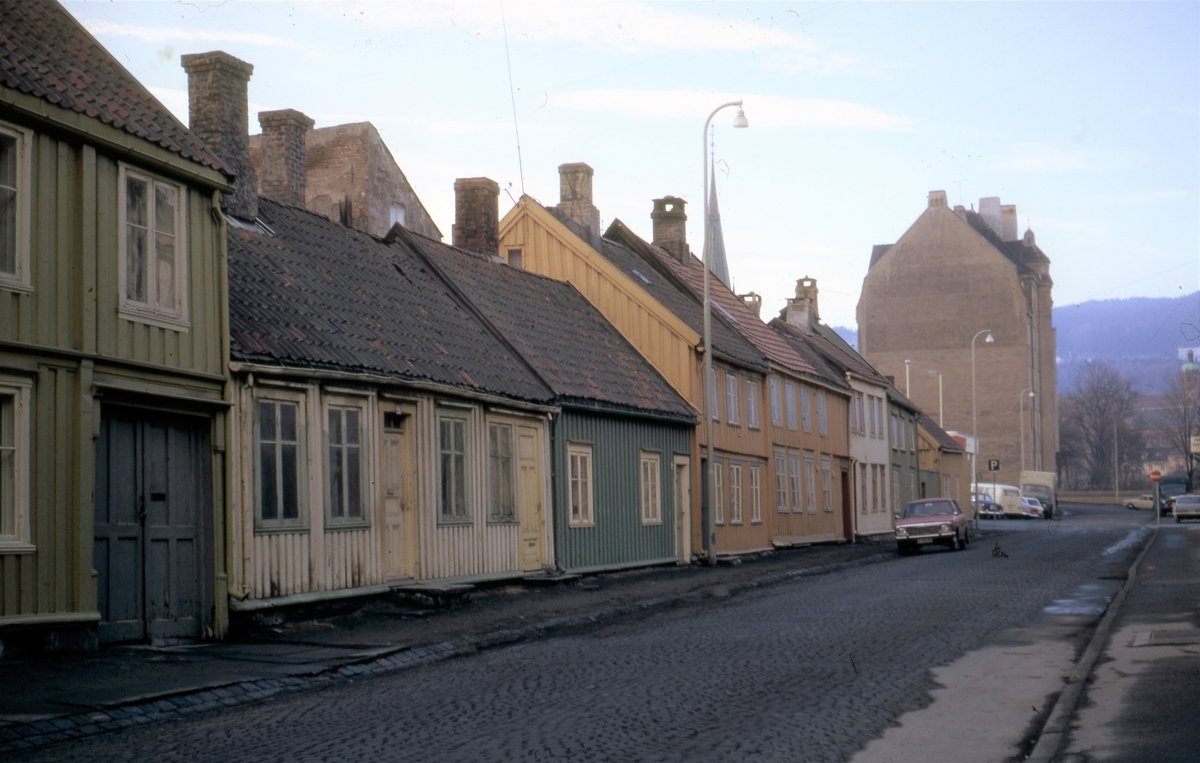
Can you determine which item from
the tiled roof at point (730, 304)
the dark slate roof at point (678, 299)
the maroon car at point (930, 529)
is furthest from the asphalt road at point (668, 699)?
the tiled roof at point (730, 304)

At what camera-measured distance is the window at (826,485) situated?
4212 centimetres

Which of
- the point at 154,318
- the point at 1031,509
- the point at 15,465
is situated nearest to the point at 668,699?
the point at 15,465

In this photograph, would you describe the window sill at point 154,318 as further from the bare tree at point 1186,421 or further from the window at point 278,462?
the bare tree at point 1186,421

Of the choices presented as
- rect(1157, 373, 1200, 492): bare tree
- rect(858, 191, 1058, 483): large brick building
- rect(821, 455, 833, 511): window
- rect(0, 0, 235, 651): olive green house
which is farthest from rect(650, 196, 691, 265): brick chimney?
rect(1157, 373, 1200, 492): bare tree

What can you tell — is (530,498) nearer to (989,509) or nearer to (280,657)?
(280,657)

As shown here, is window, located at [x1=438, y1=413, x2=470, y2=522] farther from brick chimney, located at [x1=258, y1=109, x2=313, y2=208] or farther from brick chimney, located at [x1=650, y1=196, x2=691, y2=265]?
brick chimney, located at [x1=650, y1=196, x2=691, y2=265]

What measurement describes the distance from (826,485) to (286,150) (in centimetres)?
2460

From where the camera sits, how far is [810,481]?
40781mm

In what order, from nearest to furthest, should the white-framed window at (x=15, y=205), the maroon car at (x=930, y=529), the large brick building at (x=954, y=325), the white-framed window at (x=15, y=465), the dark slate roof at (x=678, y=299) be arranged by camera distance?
the white-framed window at (x=15, y=465) < the white-framed window at (x=15, y=205) < the dark slate roof at (x=678, y=299) < the maroon car at (x=930, y=529) < the large brick building at (x=954, y=325)

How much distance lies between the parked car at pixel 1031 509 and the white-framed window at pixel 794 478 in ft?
137

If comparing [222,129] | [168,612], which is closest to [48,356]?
[168,612]

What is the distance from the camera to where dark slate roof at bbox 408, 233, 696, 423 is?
24.6m

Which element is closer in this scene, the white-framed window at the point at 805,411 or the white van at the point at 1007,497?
the white-framed window at the point at 805,411

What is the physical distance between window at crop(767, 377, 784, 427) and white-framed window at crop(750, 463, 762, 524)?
6.35 ft
